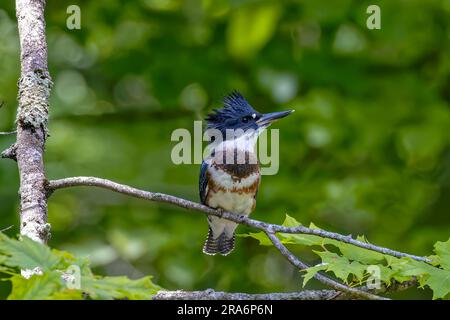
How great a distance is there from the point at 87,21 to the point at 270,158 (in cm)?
204

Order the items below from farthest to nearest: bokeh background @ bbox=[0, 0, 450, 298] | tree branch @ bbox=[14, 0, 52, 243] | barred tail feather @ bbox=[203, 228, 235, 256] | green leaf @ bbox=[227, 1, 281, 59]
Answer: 1. bokeh background @ bbox=[0, 0, 450, 298]
2. green leaf @ bbox=[227, 1, 281, 59]
3. barred tail feather @ bbox=[203, 228, 235, 256]
4. tree branch @ bbox=[14, 0, 52, 243]

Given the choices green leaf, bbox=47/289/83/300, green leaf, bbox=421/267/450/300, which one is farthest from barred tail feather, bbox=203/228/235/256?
green leaf, bbox=47/289/83/300

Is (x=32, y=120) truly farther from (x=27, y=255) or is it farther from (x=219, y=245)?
(x=219, y=245)

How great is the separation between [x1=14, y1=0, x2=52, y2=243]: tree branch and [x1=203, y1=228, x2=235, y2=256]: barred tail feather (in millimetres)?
2090

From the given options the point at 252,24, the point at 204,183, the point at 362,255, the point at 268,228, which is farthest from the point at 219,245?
the point at 268,228

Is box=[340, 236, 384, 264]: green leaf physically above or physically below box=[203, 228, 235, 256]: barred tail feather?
below

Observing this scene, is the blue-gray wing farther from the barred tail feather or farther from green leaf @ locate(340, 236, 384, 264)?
green leaf @ locate(340, 236, 384, 264)

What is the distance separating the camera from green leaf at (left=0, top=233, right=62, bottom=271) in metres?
1.97

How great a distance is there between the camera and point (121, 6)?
6297 mm

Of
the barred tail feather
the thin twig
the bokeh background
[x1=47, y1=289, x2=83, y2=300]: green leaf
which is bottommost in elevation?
[x1=47, y1=289, x2=83, y2=300]: green leaf

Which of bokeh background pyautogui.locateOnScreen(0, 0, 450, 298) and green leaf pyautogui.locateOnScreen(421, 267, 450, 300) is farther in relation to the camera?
bokeh background pyautogui.locateOnScreen(0, 0, 450, 298)

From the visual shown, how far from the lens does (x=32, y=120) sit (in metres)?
2.82

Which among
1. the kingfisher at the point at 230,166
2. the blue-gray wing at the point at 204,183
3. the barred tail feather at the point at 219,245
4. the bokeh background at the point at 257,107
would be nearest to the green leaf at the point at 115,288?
the kingfisher at the point at 230,166
